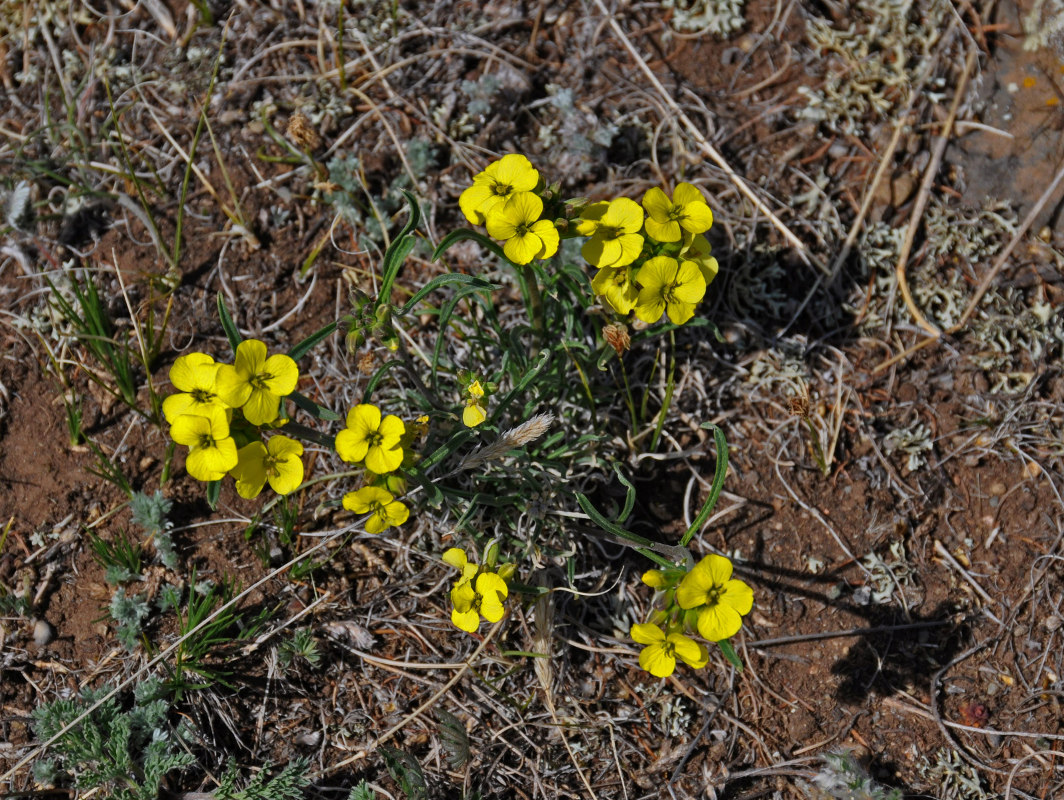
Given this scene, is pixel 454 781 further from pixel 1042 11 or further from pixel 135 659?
pixel 1042 11

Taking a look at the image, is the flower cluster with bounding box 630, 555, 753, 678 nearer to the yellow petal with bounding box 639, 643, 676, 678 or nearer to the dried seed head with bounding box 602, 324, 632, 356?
the yellow petal with bounding box 639, 643, 676, 678

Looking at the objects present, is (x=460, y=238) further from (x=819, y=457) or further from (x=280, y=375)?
(x=819, y=457)

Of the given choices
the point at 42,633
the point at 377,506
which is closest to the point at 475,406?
the point at 377,506

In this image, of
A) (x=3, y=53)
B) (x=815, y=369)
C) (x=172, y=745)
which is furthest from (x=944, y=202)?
(x=3, y=53)

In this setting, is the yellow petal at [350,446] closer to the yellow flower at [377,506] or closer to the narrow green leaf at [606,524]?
the yellow flower at [377,506]

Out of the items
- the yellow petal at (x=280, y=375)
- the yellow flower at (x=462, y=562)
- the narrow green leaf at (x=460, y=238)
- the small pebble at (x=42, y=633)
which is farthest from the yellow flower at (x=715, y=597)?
the small pebble at (x=42, y=633)
